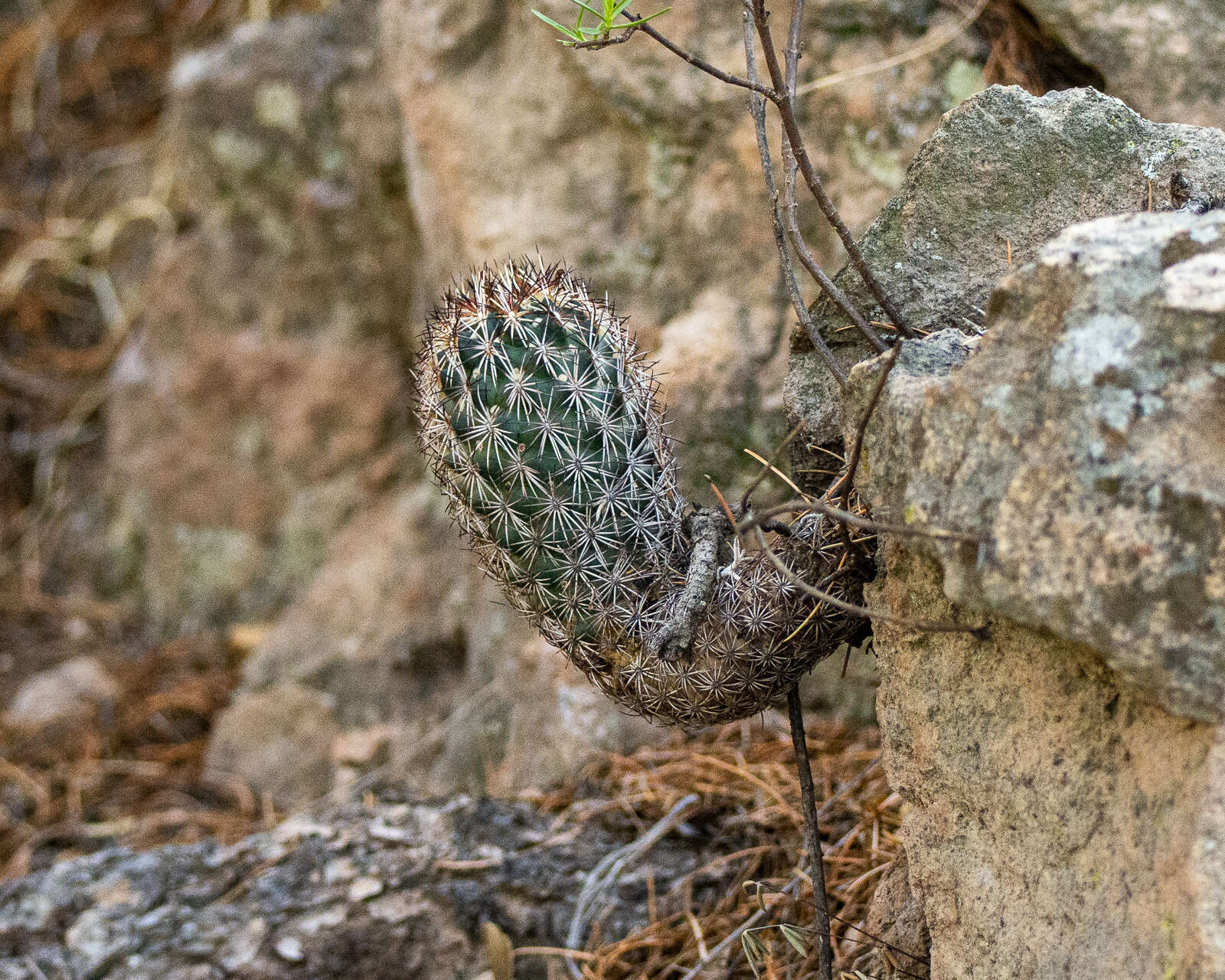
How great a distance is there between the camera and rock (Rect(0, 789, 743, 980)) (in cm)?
191

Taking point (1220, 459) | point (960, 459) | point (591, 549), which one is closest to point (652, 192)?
point (591, 549)

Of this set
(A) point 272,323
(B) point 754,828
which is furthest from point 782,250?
(A) point 272,323

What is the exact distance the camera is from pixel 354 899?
196cm

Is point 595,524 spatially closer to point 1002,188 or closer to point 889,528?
point 889,528

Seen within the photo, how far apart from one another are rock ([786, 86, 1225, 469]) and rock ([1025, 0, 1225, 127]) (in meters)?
1.17

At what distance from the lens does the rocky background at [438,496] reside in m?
0.99

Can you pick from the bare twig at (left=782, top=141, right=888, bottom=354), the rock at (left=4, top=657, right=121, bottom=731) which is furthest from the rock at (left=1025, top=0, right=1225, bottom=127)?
the rock at (left=4, top=657, right=121, bottom=731)

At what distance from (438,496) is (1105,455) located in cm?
271

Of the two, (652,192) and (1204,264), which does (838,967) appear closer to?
(1204,264)

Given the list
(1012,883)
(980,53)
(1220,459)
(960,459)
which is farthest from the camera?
(980,53)

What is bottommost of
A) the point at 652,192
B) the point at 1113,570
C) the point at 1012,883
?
the point at 1012,883

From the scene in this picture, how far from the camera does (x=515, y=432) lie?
4.41 feet

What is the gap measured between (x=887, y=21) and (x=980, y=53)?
230 mm

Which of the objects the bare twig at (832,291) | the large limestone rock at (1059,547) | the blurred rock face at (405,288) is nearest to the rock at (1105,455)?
the large limestone rock at (1059,547)
